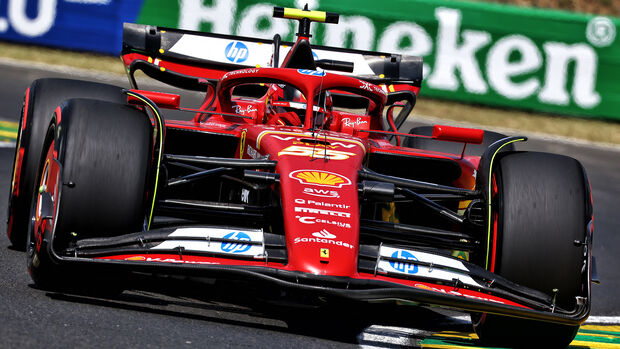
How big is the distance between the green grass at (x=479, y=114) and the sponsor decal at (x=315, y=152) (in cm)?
1043

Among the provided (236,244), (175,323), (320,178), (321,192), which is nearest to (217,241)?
(236,244)

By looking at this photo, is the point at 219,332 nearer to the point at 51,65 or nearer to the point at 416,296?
the point at 416,296

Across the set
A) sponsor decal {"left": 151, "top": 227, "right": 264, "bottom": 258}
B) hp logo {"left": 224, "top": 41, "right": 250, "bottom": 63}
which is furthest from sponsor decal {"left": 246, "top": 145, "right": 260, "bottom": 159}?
hp logo {"left": 224, "top": 41, "right": 250, "bottom": 63}

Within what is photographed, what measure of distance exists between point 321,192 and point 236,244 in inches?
22.6

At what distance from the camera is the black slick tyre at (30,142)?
19.6 feet

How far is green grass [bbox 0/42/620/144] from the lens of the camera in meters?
15.8

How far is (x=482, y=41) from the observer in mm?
15906

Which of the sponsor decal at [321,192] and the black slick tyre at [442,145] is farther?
the black slick tyre at [442,145]

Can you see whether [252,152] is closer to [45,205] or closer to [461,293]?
[45,205]

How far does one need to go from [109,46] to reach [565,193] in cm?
1273

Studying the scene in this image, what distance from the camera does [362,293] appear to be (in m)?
4.31

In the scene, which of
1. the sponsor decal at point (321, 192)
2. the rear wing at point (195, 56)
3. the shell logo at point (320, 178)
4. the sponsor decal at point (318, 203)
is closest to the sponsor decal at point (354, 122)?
the rear wing at point (195, 56)

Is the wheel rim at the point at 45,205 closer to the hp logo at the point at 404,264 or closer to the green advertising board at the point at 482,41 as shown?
the hp logo at the point at 404,264

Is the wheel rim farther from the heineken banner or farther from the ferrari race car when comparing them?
the heineken banner
